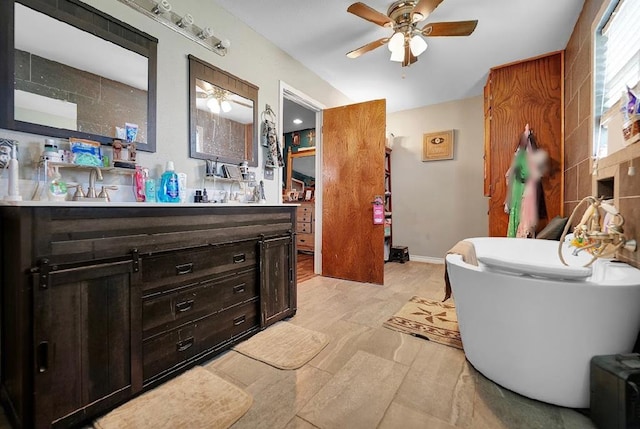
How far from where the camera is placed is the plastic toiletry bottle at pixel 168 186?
65.7 inches

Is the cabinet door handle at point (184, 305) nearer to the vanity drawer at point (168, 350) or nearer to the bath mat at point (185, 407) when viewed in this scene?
the vanity drawer at point (168, 350)

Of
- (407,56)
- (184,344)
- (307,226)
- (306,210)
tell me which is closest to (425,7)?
(407,56)

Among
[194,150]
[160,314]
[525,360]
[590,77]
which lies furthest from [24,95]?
[590,77]

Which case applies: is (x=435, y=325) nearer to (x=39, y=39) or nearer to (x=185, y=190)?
(x=185, y=190)

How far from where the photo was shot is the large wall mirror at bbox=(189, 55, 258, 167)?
1.94 m

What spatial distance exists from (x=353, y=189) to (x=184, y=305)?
2313 millimetres

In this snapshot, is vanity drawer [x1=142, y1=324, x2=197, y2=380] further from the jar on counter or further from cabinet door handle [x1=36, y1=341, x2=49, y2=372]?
the jar on counter

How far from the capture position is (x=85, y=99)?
4.64 ft

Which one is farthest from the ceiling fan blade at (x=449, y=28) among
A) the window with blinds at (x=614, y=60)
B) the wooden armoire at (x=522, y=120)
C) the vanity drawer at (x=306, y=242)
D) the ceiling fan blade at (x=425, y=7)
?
the vanity drawer at (x=306, y=242)

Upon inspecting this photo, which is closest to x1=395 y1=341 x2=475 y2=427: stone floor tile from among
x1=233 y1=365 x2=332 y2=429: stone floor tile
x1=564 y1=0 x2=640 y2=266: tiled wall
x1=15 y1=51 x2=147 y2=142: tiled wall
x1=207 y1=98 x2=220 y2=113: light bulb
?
x1=233 y1=365 x2=332 y2=429: stone floor tile

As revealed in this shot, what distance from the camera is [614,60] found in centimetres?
174

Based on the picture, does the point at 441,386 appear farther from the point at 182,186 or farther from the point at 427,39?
the point at 427,39

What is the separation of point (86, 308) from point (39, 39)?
1.32m

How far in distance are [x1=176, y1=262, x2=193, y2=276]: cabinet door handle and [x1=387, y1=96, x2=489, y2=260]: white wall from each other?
373 centimetres
